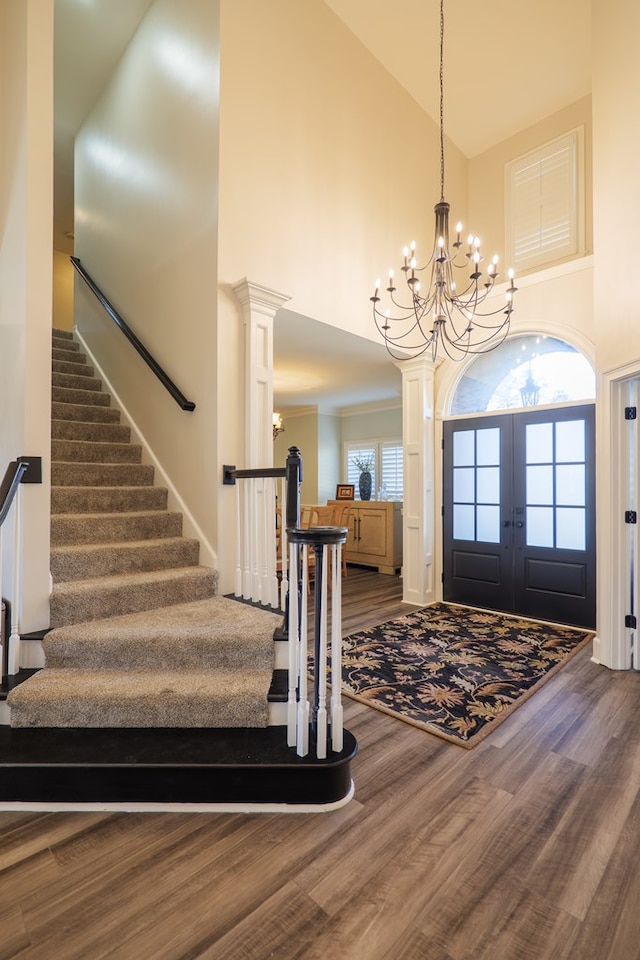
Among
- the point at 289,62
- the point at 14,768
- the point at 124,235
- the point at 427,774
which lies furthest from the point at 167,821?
the point at 289,62

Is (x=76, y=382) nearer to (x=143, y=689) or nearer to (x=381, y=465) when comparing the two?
(x=143, y=689)

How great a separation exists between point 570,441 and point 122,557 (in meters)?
3.83

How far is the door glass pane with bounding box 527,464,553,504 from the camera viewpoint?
4410 mm

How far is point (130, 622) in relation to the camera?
2639 millimetres

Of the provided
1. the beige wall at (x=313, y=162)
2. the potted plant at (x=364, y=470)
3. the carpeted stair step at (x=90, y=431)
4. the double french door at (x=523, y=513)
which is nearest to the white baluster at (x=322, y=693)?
the beige wall at (x=313, y=162)

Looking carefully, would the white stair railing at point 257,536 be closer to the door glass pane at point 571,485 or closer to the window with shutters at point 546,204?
the door glass pane at point 571,485

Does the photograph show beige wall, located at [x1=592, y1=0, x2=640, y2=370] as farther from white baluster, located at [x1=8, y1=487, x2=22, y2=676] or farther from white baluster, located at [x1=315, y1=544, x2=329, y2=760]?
white baluster, located at [x1=8, y1=487, x2=22, y2=676]

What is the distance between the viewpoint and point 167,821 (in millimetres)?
1852

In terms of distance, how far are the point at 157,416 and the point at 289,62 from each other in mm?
3031

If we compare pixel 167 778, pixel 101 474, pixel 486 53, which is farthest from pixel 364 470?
pixel 167 778

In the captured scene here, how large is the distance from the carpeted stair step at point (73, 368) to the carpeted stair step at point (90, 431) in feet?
3.13

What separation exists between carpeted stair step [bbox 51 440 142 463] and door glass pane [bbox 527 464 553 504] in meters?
3.61

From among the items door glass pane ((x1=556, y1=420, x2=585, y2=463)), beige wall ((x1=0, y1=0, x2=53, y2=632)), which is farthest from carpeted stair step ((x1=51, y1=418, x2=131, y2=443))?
door glass pane ((x1=556, y1=420, x2=585, y2=463))

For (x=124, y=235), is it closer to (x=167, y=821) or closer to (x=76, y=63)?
(x=76, y=63)
